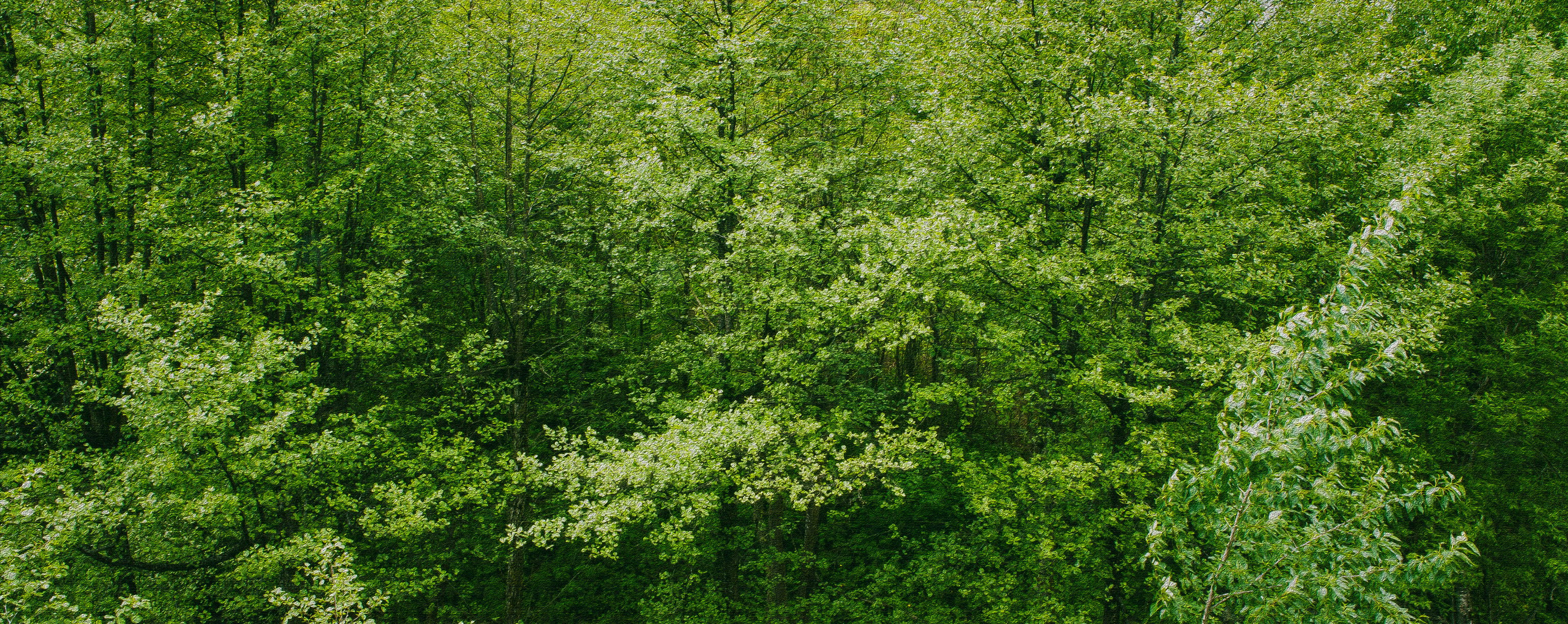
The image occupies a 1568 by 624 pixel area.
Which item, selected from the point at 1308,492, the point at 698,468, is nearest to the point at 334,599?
the point at 698,468

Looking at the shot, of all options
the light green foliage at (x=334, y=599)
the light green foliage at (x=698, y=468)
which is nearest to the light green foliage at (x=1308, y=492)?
the light green foliage at (x=698, y=468)

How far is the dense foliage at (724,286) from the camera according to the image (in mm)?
12570

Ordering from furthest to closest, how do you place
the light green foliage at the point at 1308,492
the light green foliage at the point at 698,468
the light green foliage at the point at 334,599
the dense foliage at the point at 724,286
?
1. the dense foliage at the point at 724,286
2. the light green foliage at the point at 698,468
3. the light green foliage at the point at 334,599
4. the light green foliage at the point at 1308,492

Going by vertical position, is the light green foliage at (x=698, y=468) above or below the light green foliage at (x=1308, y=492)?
below

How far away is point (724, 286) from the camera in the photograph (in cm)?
1548

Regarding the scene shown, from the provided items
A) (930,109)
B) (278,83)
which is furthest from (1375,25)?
(278,83)

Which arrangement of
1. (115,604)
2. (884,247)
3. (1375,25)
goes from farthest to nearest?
(1375,25)
(884,247)
(115,604)

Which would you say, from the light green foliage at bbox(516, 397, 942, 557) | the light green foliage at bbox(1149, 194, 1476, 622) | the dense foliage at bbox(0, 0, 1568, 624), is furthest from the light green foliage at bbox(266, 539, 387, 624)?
the light green foliage at bbox(1149, 194, 1476, 622)

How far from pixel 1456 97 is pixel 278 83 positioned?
90.7ft

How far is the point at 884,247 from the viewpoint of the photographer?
44.2ft

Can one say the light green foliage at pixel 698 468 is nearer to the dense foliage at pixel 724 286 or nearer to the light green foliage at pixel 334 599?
the dense foliage at pixel 724 286

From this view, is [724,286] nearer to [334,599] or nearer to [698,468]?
[698,468]

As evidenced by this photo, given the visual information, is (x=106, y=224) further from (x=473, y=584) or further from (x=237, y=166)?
(x=473, y=584)

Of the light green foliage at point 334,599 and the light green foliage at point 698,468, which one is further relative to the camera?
the light green foliage at point 698,468
